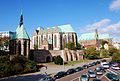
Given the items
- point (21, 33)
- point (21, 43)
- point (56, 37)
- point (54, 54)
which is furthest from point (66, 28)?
point (21, 43)

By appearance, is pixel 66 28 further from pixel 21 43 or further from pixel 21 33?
pixel 21 43

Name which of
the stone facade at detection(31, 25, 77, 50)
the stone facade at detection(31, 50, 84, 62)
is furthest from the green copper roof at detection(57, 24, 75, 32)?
the stone facade at detection(31, 50, 84, 62)

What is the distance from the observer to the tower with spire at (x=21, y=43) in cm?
8338

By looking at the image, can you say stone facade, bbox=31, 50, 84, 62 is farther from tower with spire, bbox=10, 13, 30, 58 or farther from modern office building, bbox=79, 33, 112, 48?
modern office building, bbox=79, 33, 112, 48

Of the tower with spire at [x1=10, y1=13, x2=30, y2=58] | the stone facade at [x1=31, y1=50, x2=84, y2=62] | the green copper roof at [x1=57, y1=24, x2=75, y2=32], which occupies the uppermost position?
the green copper roof at [x1=57, y1=24, x2=75, y2=32]

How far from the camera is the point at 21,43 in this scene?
8338 cm

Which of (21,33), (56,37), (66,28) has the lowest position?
(21,33)

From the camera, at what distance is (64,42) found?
139 m

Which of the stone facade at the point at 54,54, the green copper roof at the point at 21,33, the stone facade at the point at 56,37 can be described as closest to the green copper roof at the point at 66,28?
the stone facade at the point at 56,37

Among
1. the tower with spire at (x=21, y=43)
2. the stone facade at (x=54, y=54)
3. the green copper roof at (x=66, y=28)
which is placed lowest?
the stone facade at (x=54, y=54)

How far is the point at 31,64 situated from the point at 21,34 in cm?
2001

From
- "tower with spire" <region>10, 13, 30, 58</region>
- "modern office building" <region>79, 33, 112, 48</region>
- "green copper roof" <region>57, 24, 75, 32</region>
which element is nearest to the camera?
"tower with spire" <region>10, 13, 30, 58</region>

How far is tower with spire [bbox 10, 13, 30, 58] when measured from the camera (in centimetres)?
8338

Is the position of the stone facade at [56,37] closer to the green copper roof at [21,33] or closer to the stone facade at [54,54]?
the stone facade at [54,54]
